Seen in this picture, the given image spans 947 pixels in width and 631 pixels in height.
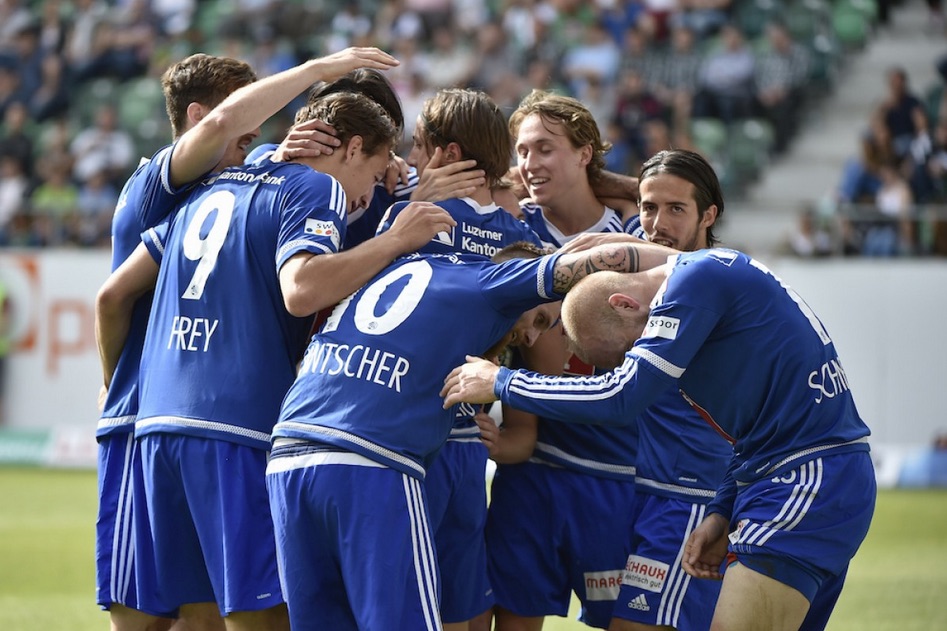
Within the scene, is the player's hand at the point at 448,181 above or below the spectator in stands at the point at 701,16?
below

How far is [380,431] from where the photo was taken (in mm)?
4473

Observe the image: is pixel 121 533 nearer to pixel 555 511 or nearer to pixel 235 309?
pixel 235 309

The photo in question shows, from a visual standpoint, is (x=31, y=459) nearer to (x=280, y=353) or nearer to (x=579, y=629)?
(x=579, y=629)

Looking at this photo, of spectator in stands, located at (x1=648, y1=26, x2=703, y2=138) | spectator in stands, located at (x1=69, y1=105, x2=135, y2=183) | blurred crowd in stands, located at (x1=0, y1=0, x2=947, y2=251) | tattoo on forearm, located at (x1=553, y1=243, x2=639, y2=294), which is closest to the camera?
tattoo on forearm, located at (x1=553, y1=243, x2=639, y2=294)

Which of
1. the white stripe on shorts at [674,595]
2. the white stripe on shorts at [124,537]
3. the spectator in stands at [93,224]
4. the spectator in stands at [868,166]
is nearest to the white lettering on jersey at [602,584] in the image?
the white stripe on shorts at [674,595]

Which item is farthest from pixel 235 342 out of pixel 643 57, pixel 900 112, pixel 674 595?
pixel 643 57

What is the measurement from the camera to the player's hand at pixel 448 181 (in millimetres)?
5430

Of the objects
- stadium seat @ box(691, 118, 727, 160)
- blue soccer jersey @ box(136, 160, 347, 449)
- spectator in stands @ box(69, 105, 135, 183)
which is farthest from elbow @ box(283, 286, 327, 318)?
spectator in stands @ box(69, 105, 135, 183)

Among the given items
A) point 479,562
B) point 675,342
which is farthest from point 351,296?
point 479,562

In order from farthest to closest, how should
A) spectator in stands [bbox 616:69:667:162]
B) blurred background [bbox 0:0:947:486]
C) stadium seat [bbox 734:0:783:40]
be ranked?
stadium seat [bbox 734:0:783:40], spectator in stands [bbox 616:69:667:162], blurred background [bbox 0:0:947:486]

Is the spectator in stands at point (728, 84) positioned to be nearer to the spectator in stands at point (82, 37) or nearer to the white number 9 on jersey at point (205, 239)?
the spectator in stands at point (82, 37)

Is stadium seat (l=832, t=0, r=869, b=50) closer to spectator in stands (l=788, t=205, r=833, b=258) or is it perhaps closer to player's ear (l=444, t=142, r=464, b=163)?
spectator in stands (l=788, t=205, r=833, b=258)

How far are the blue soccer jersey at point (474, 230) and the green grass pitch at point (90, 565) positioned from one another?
12.5ft

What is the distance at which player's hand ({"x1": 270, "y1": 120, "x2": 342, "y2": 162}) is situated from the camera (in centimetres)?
511
